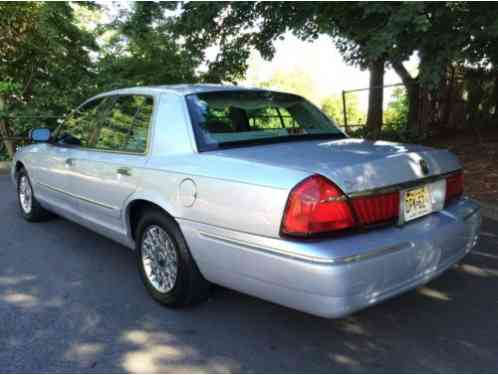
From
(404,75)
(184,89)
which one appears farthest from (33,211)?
(404,75)

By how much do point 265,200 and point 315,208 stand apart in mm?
270

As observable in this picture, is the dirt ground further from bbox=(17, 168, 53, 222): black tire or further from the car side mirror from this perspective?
bbox=(17, 168, 53, 222): black tire

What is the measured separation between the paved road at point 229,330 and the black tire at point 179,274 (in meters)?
0.10

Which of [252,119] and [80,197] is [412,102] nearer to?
[252,119]

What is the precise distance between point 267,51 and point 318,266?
25.6 ft

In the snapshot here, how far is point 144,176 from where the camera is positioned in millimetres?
3107

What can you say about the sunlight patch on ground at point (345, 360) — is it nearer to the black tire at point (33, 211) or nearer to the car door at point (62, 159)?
the car door at point (62, 159)

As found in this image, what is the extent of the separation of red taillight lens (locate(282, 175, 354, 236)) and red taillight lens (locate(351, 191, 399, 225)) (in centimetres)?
8

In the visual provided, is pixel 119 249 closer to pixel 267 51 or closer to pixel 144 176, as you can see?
pixel 144 176

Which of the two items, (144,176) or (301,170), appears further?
(144,176)

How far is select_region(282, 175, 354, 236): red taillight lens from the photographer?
2229mm

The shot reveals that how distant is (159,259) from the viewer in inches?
124

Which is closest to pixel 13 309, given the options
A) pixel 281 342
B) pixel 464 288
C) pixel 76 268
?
pixel 76 268

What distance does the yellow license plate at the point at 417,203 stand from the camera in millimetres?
2520
